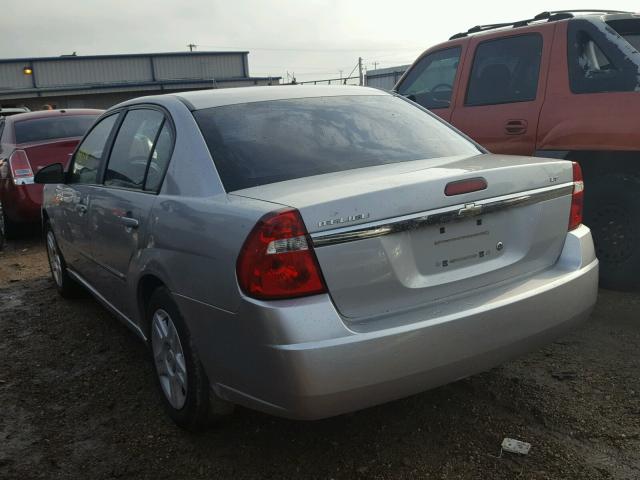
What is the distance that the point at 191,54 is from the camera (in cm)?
4153

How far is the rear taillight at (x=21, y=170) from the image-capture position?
7680 mm

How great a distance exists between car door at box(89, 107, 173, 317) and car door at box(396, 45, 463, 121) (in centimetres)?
291

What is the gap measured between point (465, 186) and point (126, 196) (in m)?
1.89

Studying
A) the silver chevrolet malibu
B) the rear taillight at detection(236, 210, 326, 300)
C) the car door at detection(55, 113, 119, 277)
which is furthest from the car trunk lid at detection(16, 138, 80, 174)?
the rear taillight at detection(236, 210, 326, 300)

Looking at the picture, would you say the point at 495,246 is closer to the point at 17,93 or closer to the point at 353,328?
the point at 353,328

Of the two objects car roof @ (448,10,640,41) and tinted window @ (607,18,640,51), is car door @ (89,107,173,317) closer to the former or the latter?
car roof @ (448,10,640,41)

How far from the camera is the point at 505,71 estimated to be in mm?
5160

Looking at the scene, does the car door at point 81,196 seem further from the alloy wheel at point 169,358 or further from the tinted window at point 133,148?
the alloy wheel at point 169,358

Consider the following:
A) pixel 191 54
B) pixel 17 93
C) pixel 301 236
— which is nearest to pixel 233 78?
pixel 191 54

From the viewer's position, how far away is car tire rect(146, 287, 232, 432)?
278 cm

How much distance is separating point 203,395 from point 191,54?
41628mm

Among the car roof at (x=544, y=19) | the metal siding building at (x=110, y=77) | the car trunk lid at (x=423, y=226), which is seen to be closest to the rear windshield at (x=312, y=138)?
the car trunk lid at (x=423, y=226)

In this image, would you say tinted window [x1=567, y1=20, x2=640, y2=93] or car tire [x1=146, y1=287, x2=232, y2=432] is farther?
tinted window [x1=567, y1=20, x2=640, y2=93]

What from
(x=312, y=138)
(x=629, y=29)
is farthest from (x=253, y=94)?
(x=629, y=29)
